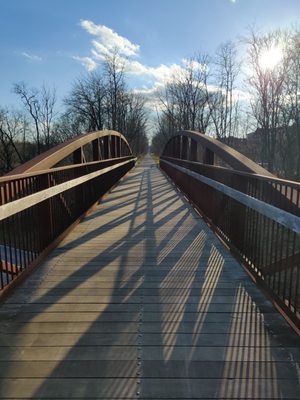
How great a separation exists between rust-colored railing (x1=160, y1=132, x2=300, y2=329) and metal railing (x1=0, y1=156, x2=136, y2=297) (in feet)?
7.46

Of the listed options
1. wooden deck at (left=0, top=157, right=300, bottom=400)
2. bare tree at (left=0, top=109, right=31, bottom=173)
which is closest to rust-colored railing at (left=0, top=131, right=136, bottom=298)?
wooden deck at (left=0, top=157, right=300, bottom=400)

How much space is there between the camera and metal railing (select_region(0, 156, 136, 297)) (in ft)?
10.3

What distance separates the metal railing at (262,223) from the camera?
9.38 ft

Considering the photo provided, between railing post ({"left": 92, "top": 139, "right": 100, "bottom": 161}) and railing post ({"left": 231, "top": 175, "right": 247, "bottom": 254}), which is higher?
railing post ({"left": 92, "top": 139, "right": 100, "bottom": 161})

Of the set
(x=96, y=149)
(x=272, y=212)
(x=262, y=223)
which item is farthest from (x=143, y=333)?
(x=96, y=149)

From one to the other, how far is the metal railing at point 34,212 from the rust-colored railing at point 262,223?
227cm

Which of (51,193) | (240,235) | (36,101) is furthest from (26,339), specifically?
(36,101)

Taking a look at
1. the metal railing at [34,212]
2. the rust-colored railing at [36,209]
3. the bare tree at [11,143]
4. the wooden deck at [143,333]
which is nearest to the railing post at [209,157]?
the rust-colored railing at [36,209]

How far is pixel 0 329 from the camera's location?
261 cm

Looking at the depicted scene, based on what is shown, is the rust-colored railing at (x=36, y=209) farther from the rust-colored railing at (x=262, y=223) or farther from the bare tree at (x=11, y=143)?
the bare tree at (x=11, y=143)

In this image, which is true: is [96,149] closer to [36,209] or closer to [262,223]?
[36,209]

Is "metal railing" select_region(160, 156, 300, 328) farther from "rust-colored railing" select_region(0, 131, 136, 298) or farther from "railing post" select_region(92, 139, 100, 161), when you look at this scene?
"railing post" select_region(92, 139, 100, 161)

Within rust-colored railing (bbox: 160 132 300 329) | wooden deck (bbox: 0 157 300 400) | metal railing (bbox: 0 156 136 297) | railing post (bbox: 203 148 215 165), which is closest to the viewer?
wooden deck (bbox: 0 157 300 400)

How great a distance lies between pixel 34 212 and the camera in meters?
4.20
